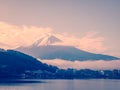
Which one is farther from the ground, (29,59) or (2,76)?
(29,59)

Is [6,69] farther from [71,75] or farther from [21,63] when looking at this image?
[71,75]

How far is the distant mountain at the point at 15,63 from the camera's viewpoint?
14993 cm

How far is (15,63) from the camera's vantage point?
15862cm

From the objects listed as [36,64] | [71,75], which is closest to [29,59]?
[36,64]

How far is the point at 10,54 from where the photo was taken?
16438 centimetres

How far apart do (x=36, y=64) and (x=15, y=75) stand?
99.7 ft

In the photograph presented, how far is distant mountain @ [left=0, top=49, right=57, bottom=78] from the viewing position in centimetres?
14993

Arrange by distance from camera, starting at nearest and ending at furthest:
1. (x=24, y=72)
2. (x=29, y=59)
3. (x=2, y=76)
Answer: (x=2, y=76)
(x=24, y=72)
(x=29, y=59)

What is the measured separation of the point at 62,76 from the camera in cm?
19188

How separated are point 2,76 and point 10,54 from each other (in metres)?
24.6

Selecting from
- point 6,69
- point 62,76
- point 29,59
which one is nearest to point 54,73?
point 62,76

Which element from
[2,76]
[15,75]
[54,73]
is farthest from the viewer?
[54,73]

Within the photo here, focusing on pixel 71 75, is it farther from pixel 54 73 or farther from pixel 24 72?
pixel 24 72

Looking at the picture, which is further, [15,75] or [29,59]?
[29,59]
